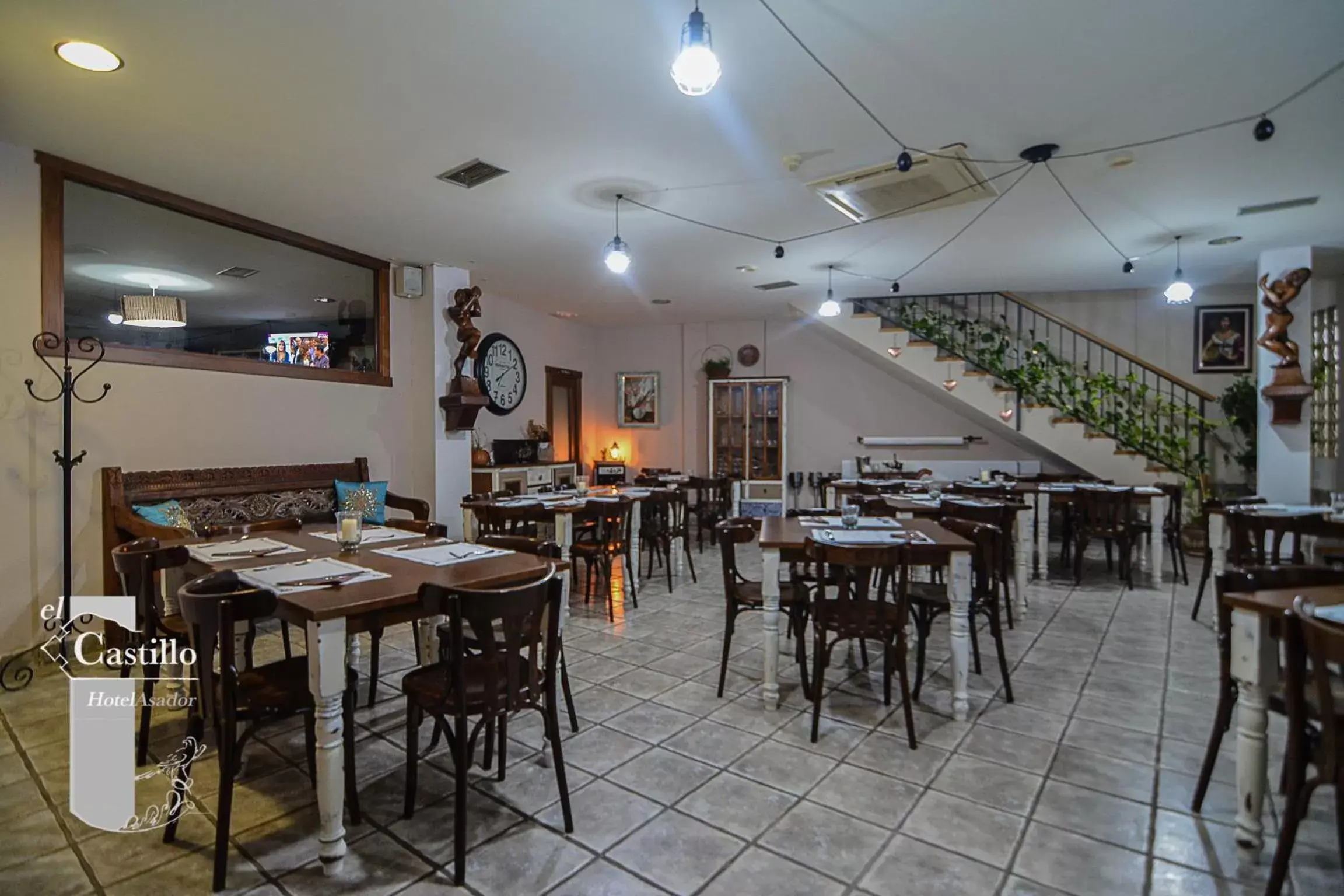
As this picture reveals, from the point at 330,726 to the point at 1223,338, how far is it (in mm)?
9157

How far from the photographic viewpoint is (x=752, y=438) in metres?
9.12

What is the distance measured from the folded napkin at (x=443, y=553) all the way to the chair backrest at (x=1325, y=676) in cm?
240

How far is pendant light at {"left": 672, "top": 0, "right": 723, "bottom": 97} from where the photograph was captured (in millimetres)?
1979

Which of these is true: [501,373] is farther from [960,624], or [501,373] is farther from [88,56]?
[960,624]

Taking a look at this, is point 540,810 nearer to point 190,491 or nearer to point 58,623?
point 58,623

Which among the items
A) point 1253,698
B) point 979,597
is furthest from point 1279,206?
point 1253,698


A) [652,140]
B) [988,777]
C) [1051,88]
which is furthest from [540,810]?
[1051,88]

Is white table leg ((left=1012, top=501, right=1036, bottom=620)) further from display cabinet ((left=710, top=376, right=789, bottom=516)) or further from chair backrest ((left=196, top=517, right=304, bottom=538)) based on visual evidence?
display cabinet ((left=710, top=376, right=789, bottom=516))

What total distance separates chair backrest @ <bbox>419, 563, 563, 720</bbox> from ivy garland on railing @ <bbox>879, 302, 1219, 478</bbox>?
6786 mm

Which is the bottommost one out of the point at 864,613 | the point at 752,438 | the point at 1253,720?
the point at 1253,720

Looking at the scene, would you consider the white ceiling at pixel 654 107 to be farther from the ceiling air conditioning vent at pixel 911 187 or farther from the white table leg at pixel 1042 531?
the white table leg at pixel 1042 531

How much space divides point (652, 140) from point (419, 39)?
4.16 feet

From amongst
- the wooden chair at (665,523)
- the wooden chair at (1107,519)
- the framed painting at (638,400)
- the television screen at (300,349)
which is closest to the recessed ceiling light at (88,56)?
the television screen at (300,349)

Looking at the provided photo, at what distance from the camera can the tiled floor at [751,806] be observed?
1.84m
